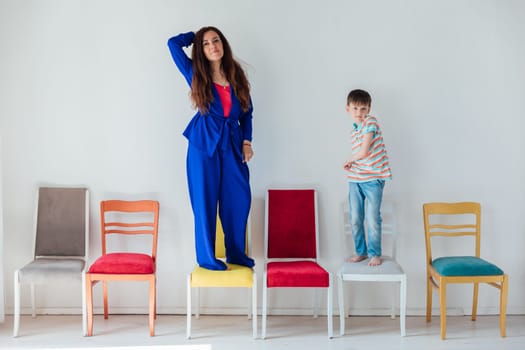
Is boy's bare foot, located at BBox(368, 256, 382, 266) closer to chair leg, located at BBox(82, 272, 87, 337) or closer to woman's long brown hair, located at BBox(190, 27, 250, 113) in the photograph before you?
woman's long brown hair, located at BBox(190, 27, 250, 113)

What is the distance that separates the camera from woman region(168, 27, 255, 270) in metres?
A: 3.74

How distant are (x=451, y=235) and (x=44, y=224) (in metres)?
2.67

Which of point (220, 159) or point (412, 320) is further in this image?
point (412, 320)

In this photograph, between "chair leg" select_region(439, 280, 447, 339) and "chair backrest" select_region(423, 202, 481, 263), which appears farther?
"chair backrest" select_region(423, 202, 481, 263)

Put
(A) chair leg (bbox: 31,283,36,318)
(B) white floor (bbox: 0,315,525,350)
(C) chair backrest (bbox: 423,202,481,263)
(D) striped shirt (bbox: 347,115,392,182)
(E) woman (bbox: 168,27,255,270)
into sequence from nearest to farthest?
(B) white floor (bbox: 0,315,525,350)
(E) woman (bbox: 168,27,255,270)
(D) striped shirt (bbox: 347,115,392,182)
(C) chair backrest (bbox: 423,202,481,263)
(A) chair leg (bbox: 31,283,36,318)

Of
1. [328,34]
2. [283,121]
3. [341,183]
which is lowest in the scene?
[341,183]

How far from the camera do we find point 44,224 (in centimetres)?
408

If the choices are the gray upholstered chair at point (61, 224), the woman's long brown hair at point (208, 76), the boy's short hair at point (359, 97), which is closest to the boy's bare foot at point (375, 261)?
the boy's short hair at point (359, 97)

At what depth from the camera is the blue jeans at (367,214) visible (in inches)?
152

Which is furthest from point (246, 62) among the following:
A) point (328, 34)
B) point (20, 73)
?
point (20, 73)

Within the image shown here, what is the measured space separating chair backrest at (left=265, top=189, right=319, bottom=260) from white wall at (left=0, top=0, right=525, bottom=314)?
14 cm

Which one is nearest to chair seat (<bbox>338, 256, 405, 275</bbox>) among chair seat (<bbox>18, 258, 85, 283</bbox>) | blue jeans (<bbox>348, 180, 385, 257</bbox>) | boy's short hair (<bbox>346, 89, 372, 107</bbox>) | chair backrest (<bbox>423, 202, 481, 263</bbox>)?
blue jeans (<bbox>348, 180, 385, 257</bbox>)

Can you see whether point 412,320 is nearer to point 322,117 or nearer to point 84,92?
point 322,117

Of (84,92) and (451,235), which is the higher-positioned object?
(84,92)
